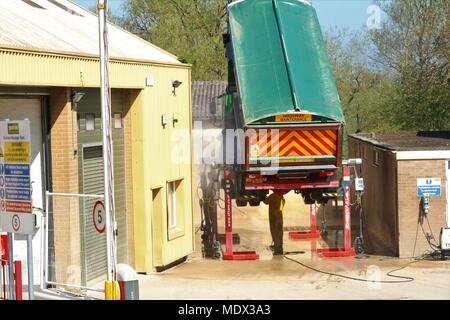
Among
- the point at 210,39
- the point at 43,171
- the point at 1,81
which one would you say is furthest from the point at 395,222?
the point at 210,39

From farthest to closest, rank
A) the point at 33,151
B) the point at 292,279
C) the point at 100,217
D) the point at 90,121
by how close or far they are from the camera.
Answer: the point at 292,279, the point at 90,121, the point at 33,151, the point at 100,217

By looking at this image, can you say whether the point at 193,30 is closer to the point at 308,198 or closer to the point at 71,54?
the point at 308,198

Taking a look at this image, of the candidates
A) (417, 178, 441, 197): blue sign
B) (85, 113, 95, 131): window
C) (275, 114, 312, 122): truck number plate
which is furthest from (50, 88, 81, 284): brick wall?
(417, 178, 441, 197): blue sign

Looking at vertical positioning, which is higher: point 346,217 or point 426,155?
point 426,155

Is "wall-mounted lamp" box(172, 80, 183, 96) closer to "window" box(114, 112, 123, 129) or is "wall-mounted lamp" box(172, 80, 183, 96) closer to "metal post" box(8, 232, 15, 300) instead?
"window" box(114, 112, 123, 129)

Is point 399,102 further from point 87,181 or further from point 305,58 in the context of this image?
point 87,181

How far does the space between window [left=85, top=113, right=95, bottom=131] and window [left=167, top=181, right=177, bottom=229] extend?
4.39m

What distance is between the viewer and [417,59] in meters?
45.8

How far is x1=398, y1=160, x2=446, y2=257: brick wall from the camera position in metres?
23.9

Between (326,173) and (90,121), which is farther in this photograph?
(326,173)

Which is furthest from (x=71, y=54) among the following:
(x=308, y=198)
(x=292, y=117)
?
(x=308, y=198)

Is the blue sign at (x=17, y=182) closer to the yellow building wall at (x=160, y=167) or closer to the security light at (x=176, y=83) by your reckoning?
the yellow building wall at (x=160, y=167)

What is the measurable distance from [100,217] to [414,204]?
39.8 ft

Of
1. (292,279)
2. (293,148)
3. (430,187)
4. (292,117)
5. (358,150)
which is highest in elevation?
(292,117)
